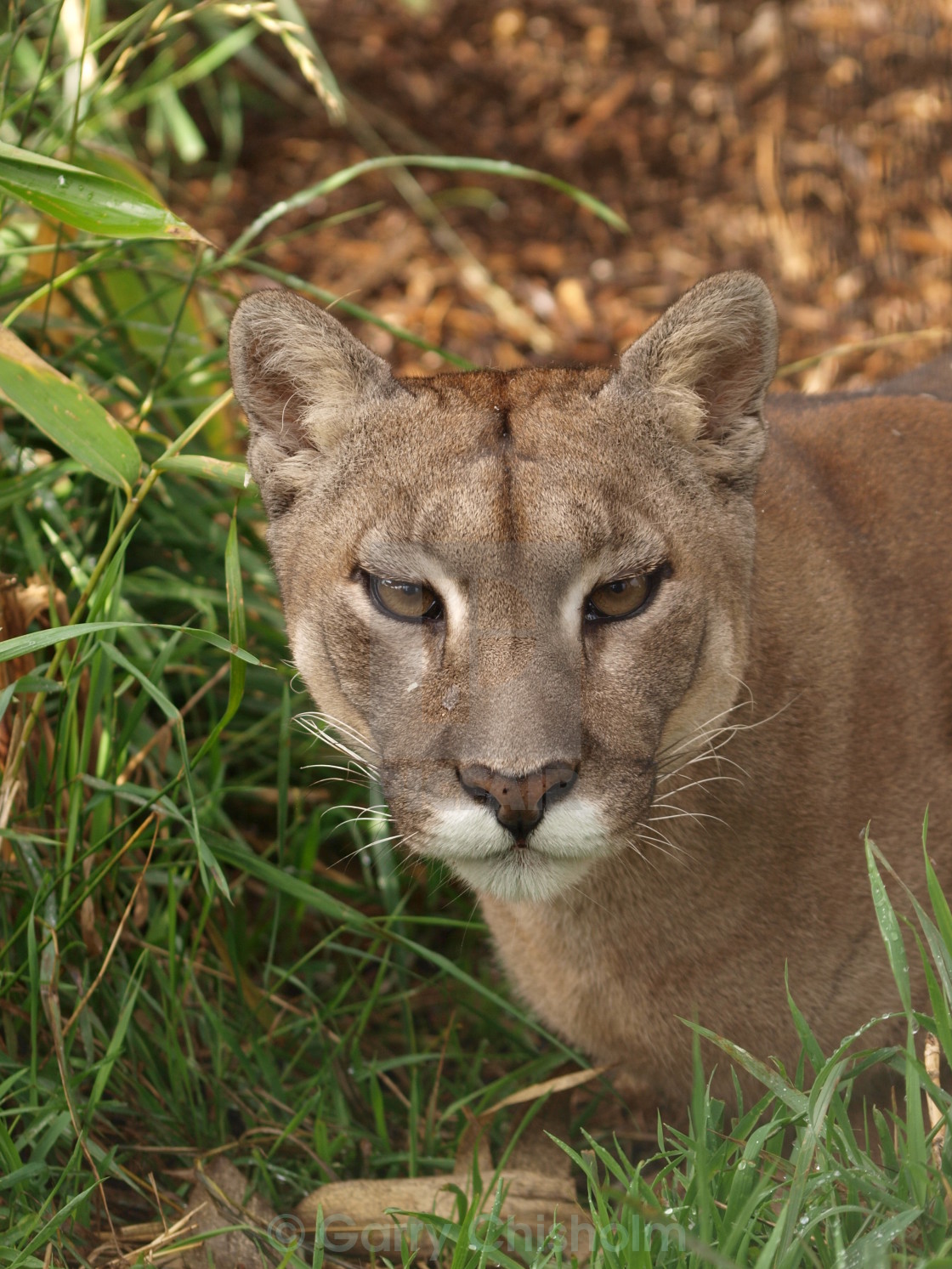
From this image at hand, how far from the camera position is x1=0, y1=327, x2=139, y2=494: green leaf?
3.10m

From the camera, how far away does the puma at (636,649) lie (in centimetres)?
264

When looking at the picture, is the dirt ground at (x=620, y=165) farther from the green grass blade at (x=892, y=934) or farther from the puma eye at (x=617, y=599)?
the green grass blade at (x=892, y=934)

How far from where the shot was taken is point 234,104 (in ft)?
22.9

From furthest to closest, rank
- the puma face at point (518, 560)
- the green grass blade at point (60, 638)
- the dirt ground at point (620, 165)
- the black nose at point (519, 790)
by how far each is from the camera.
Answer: the dirt ground at point (620, 165)
the green grass blade at point (60, 638)
the puma face at point (518, 560)
the black nose at point (519, 790)

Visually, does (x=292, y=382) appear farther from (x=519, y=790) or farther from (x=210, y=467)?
(x=519, y=790)

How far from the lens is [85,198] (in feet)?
10.2

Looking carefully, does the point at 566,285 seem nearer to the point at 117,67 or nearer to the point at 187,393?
the point at 187,393

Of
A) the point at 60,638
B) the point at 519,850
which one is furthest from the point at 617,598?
the point at 60,638

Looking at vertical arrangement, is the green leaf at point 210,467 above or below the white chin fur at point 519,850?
above

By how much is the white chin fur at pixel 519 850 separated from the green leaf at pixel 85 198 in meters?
1.46

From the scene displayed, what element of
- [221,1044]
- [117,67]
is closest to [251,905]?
[221,1044]

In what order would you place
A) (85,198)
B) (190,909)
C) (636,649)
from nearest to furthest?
(636,649) → (85,198) → (190,909)

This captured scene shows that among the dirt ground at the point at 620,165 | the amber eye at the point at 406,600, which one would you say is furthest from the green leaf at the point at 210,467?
the dirt ground at the point at 620,165

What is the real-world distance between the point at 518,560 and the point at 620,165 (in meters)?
5.01
